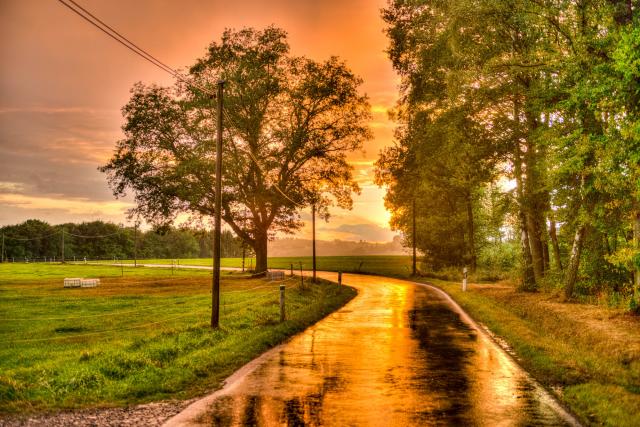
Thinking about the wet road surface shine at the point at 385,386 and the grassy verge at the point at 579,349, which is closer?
the wet road surface shine at the point at 385,386

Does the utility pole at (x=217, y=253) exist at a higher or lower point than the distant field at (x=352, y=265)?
higher

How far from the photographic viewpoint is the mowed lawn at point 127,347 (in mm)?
9273

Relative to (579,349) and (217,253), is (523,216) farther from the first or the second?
(217,253)

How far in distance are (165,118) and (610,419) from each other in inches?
1745

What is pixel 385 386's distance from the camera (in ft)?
30.9

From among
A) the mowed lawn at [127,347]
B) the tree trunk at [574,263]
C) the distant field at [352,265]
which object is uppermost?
the tree trunk at [574,263]

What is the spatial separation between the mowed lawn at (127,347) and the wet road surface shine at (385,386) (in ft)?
3.73

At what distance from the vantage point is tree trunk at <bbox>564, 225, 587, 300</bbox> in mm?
23484

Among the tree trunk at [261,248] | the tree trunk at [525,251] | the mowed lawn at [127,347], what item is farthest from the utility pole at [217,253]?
the tree trunk at [261,248]

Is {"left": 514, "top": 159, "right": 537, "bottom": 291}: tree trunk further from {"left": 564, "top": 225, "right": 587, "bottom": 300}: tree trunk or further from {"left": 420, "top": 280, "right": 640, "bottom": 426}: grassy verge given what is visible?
{"left": 564, "top": 225, "right": 587, "bottom": 300}: tree trunk

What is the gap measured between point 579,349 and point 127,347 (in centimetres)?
1104

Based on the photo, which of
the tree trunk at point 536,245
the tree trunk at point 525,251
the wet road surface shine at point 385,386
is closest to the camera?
the wet road surface shine at point 385,386

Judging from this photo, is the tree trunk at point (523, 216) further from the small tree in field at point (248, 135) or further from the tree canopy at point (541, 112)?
the small tree in field at point (248, 135)

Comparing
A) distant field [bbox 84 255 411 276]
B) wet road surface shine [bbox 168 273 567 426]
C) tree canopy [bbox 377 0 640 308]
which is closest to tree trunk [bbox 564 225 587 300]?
tree canopy [bbox 377 0 640 308]
